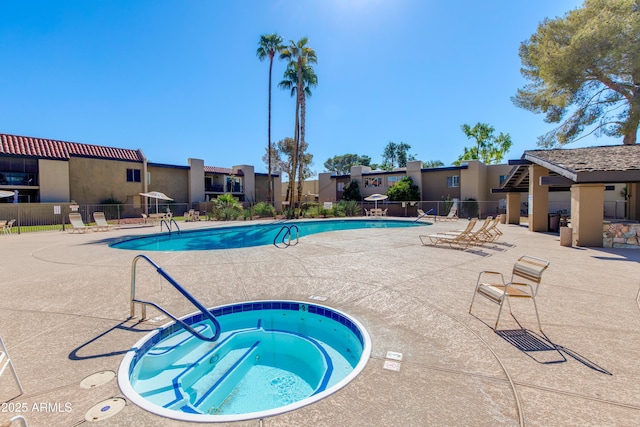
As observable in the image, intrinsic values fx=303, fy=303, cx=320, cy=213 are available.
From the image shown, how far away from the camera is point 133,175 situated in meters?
26.6

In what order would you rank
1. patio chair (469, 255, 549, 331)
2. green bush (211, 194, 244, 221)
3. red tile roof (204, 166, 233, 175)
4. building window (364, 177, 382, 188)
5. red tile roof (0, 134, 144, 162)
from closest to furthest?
1. patio chair (469, 255, 549, 331)
2. red tile roof (0, 134, 144, 162)
3. green bush (211, 194, 244, 221)
4. building window (364, 177, 382, 188)
5. red tile roof (204, 166, 233, 175)

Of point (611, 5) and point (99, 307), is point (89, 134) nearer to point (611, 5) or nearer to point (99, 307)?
point (99, 307)

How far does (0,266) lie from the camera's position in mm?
7676

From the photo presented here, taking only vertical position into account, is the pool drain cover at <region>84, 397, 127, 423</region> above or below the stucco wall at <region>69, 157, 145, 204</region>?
below

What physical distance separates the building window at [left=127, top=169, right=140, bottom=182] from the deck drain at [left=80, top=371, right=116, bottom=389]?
27.9m

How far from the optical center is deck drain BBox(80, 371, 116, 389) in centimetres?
268

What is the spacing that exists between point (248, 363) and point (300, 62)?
26286mm

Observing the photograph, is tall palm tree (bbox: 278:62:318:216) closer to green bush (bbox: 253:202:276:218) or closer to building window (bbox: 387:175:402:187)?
green bush (bbox: 253:202:276:218)

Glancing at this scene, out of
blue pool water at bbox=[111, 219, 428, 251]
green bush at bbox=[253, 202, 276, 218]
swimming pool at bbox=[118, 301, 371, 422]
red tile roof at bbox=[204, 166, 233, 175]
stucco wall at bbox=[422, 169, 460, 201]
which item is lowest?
swimming pool at bbox=[118, 301, 371, 422]

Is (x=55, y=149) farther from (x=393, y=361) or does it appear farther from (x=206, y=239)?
(x=393, y=361)

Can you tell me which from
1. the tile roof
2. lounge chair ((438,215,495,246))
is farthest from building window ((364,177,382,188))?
lounge chair ((438,215,495,246))

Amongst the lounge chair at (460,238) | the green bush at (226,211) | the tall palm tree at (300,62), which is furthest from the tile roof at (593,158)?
the green bush at (226,211)

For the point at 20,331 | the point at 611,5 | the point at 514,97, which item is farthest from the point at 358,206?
the point at 20,331

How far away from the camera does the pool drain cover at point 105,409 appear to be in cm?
227
